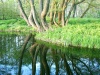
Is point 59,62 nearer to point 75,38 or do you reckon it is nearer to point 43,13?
point 75,38

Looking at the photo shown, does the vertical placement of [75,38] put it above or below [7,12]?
below

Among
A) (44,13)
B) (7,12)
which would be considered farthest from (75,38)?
(7,12)

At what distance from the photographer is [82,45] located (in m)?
17.1

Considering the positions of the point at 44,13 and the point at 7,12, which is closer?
the point at 44,13

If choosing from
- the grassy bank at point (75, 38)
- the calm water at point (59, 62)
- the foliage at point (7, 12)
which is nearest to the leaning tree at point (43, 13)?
the grassy bank at point (75, 38)

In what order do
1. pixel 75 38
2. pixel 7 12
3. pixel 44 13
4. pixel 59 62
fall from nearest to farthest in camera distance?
pixel 59 62 < pixel 75 38 < pixel 44 13 < pixel 7 12

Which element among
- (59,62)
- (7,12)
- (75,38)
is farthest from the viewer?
(7,12)

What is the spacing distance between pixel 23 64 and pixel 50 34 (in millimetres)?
7690

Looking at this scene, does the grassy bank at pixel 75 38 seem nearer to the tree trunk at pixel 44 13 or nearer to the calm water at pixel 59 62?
the calm water at pixel 59 62

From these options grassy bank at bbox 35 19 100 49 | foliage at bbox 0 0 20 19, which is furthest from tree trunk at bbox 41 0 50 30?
foliage at bbox 0 0 20 19

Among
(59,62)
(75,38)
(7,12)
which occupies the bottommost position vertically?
(59,62)

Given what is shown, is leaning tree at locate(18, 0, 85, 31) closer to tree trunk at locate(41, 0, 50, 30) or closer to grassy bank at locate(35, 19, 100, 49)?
tree trunk at locate(41, 0, 50, 30)

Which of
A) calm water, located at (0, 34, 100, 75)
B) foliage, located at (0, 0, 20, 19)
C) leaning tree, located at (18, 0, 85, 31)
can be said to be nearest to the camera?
calm water, located at (0, 34, 100, 75)

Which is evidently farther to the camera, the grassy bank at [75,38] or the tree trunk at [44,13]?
the tree trunk at [44,13]
